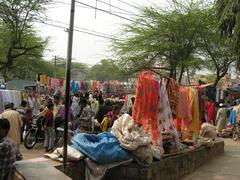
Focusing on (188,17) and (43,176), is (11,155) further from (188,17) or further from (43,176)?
(188,17)

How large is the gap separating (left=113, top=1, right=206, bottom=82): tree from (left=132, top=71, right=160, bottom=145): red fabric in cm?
1385

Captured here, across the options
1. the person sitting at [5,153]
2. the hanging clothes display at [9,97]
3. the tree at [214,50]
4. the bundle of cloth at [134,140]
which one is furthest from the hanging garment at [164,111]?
the tree at [214,50]

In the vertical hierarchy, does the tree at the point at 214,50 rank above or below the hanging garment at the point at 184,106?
above

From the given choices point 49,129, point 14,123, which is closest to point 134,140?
point 14,123

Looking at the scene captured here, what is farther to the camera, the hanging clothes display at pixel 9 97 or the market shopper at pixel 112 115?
the hanging clothes display at pixel 9 97

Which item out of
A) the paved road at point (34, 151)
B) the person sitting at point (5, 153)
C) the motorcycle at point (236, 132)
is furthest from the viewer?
the motorcycle at point (236, 132)

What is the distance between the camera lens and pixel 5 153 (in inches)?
196

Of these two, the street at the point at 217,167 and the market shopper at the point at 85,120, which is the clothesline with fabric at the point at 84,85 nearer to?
the street at the point at 217,167

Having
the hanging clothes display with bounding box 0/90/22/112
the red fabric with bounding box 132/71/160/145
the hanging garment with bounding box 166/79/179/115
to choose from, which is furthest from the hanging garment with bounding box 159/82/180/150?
the hanging clothes display with bounding box 0/90/22/112

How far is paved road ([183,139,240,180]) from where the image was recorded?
388 inches

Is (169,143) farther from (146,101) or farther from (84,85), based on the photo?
(84,85)

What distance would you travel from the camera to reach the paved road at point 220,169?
32.3 feet

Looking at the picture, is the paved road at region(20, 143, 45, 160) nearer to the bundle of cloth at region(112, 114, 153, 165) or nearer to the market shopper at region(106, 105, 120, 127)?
the market shopper at region(106, 105, 120, 127)

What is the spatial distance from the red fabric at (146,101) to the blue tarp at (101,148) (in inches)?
51.9
